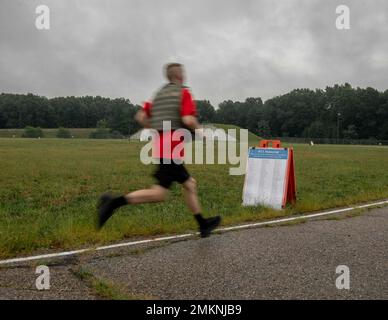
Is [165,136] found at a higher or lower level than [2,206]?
higher

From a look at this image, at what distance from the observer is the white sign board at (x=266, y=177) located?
8305 mm

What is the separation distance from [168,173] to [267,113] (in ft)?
456

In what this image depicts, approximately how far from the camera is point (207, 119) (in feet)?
442

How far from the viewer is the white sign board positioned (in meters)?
8.30

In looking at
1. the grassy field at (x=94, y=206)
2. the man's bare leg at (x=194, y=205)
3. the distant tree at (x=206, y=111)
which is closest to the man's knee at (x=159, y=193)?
the man's bare leg at (x=194, y=205)

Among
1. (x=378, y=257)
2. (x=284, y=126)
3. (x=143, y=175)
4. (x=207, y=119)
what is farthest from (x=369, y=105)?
(x=378, y=257)

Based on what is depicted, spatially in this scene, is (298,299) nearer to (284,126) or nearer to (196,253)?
(196,253)

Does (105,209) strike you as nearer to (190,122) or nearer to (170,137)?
(170,137)

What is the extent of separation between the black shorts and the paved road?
82 cm

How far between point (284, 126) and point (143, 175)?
125 meters

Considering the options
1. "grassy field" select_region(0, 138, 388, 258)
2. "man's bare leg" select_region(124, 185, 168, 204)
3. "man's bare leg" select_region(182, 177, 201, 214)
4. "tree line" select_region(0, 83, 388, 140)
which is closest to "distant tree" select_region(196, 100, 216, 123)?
"tree line" select_region(0, 83, 388, 140)
